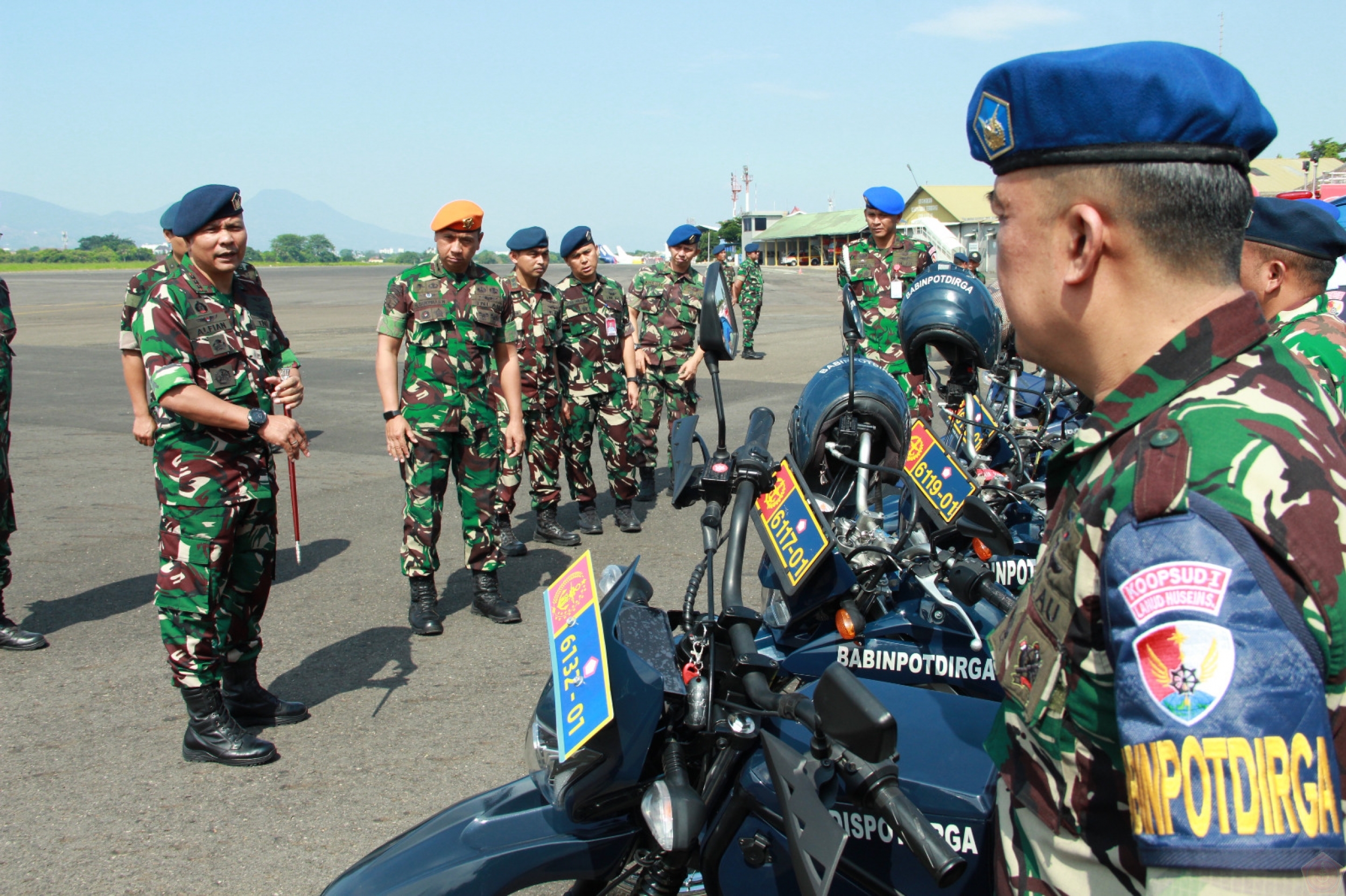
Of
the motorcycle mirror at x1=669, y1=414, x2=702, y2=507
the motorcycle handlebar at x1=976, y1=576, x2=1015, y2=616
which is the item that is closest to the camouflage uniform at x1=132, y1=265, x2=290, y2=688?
the motorcycle mirror at x1=669, y1=414, x2=702, y2=507

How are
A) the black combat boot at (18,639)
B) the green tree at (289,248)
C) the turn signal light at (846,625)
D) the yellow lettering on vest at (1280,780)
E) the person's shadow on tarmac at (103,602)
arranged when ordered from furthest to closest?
the green tree at (289,248)
the person's shadow on tarmac at (103,602)
the black combat boot at (18,639)
the turn signal light at (846,625)
the yellow lettering on vest at (1280,780)

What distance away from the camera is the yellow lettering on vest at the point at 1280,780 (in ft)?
2.70

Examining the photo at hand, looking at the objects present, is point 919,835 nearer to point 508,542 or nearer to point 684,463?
point 684,463

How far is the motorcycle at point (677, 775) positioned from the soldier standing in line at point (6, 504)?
12.7 ft

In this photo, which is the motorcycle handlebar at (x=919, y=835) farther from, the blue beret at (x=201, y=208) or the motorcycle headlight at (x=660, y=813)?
the blue beret at (x=201, y=208)

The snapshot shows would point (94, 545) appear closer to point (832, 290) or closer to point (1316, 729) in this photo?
point (1316, 729)

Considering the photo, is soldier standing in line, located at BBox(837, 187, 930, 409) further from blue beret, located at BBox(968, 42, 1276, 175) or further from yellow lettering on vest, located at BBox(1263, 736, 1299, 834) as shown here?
yellow lettering on vest, located at BBox(1263, 736, 1299, 834)

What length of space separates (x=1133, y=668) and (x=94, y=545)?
719 centimetres

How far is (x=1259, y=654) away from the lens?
84cm

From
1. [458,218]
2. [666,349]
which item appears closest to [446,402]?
[458,218]

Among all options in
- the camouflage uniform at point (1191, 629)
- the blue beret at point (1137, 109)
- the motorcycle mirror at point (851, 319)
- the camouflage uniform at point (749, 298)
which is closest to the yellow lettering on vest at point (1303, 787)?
the camouflage uniform at point (1191, 629)

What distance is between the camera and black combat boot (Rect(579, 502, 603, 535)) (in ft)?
23.5

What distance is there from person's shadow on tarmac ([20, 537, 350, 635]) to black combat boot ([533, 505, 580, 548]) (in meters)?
1.44

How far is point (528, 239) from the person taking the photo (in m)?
7.21
